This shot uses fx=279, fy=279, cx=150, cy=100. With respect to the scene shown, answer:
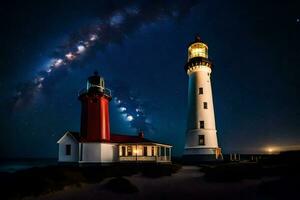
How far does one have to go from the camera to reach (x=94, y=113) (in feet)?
99.3

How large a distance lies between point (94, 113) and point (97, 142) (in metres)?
3.19

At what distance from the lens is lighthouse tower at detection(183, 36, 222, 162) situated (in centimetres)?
3331

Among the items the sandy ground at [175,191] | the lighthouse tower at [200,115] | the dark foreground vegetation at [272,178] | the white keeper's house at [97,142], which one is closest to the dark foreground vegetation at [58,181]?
the sandy ground at [175,191]

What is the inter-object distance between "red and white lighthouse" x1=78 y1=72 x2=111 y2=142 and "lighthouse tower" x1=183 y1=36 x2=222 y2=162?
10.3 m

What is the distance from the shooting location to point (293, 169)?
20.4 meters

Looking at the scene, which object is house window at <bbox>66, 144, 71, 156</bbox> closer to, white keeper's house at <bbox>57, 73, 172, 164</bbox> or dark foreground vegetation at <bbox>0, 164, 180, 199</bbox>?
white keeper's house at <bbox>57, 73, 172, 164</bbox>

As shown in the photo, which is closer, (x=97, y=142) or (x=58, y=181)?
(x=58, y=181)

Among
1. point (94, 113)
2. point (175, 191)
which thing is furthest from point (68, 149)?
point (175, 191)

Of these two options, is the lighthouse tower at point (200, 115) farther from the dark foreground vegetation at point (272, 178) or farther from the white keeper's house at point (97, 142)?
the dark foreground vegetation at point (272, 178)

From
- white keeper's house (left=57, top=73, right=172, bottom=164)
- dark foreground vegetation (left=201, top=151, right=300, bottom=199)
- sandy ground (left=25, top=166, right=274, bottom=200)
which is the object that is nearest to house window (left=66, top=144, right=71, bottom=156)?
white keeper's house (left=57, top=73, right=172, bottom=164)

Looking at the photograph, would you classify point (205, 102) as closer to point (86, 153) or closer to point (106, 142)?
point (106, 142)

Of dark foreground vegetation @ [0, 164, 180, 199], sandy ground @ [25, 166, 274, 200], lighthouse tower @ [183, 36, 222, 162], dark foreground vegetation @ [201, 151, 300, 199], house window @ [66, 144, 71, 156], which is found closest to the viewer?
dark foreground vegetation @ [201, 151, 300, 199]

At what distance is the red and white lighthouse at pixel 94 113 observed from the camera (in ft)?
97.9

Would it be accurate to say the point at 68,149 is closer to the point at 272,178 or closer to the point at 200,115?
the point at 200,115
